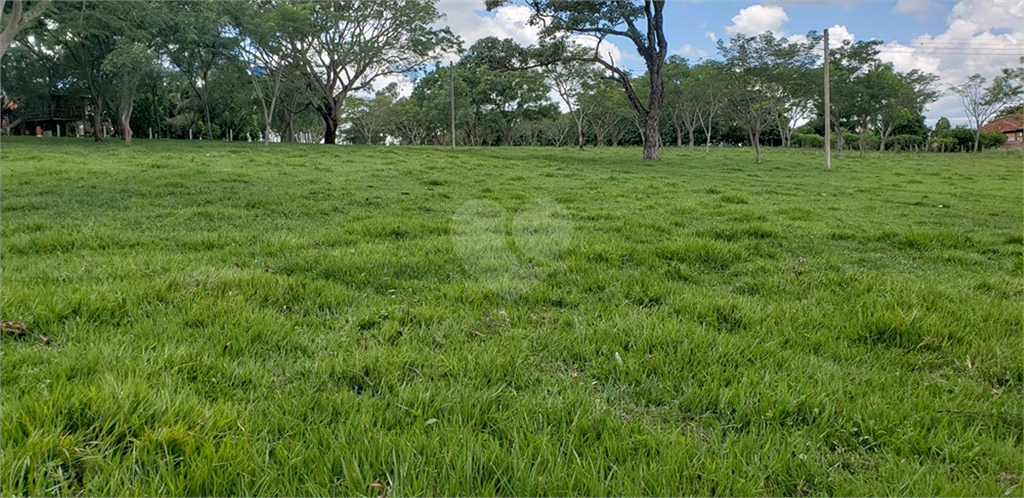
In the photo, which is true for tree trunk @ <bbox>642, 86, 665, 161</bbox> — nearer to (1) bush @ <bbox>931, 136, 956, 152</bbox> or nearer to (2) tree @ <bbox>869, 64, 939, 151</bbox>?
(2) tree @ <bbox>869, 64, 939, 151</bbox>

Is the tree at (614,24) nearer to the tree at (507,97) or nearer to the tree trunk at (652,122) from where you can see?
the tree trunk at (652,122)

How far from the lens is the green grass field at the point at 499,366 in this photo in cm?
154

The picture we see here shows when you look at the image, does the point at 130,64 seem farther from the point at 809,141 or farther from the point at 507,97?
the point at 809,141

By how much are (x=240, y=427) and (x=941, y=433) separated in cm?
252

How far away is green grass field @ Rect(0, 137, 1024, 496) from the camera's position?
1.54 m

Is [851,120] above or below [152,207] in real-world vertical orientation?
above

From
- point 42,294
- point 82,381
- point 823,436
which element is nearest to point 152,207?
point 42,294

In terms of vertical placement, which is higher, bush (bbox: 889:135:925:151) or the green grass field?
bush (bbox: 889:135:925:151)

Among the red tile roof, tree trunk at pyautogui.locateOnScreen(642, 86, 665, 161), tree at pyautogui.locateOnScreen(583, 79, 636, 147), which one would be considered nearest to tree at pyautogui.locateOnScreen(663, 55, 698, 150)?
tree at pyautogui.locateOnScreen(583, 79, 636, 147)

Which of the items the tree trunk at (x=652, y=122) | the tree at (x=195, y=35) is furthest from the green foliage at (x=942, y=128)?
the tree at (x=195, y=35)

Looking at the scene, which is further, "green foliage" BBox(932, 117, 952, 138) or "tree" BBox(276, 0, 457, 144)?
"green foliage" BBox(932, 117, 952, 138)

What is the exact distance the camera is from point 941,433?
177cm

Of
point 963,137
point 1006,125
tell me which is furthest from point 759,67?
point 1006,125

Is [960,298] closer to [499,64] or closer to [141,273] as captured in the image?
[141,273]
